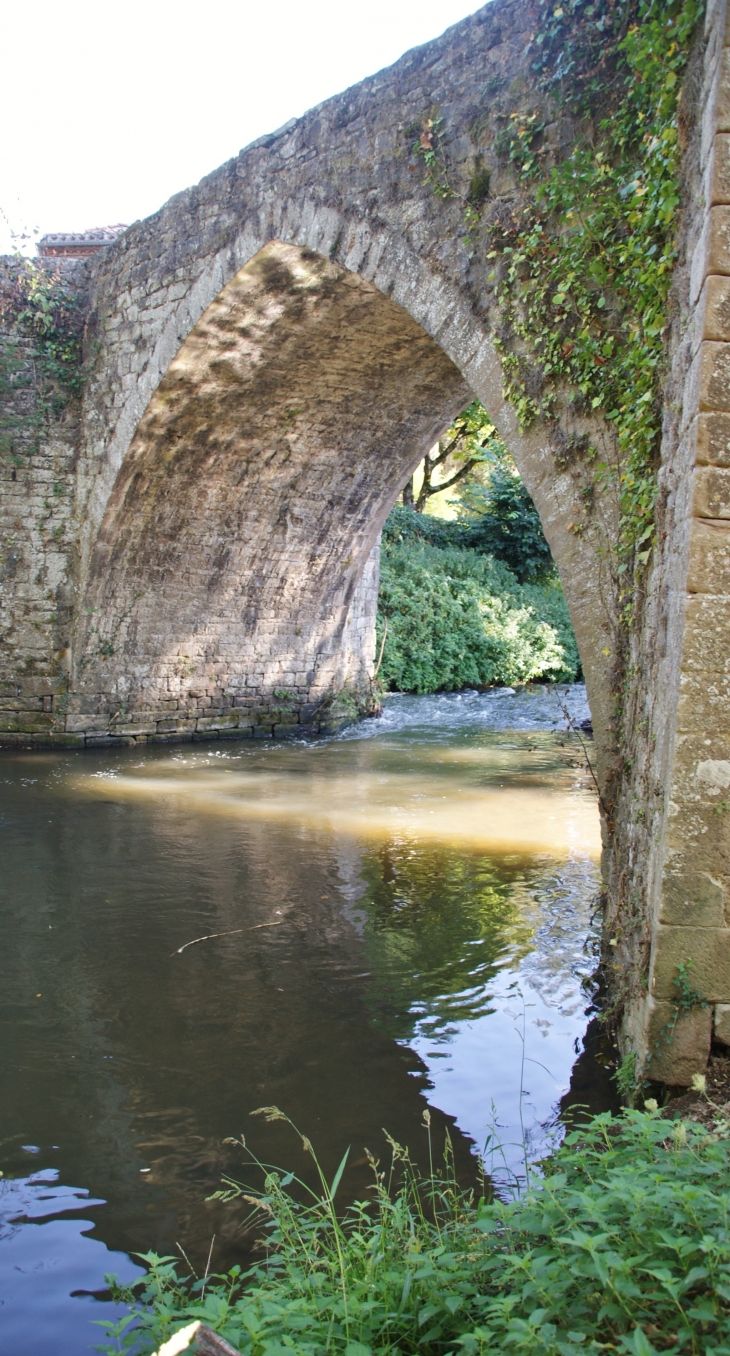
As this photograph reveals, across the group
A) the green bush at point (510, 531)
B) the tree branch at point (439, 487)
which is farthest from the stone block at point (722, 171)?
the tree branch at point (439, 487)

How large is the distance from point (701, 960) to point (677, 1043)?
0.77 ft

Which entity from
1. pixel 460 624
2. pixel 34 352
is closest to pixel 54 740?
pixel 34 352

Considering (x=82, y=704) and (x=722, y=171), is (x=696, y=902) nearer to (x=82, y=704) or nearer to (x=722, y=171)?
(x=722, y=171)

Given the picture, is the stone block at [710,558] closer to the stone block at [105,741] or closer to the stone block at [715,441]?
the stone block at [715,441]

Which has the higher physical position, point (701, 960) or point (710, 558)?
point (710, 558)

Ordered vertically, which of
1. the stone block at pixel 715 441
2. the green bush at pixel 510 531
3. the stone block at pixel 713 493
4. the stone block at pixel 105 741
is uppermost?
the green bush at pixel 510 531

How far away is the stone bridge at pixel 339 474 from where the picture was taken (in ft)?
8.55

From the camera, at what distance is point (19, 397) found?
9461mm

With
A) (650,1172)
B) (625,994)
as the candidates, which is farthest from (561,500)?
(650,1172)

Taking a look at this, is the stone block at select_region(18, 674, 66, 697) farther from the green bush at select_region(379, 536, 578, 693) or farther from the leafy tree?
the leafy tree

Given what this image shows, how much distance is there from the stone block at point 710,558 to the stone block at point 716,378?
1.02 feet

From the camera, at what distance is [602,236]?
3812mm

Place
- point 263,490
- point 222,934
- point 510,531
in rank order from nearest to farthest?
point 222,934 → point 263,490 → point 510,531

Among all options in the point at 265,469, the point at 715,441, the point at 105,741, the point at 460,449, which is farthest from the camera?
the point at 460,449
